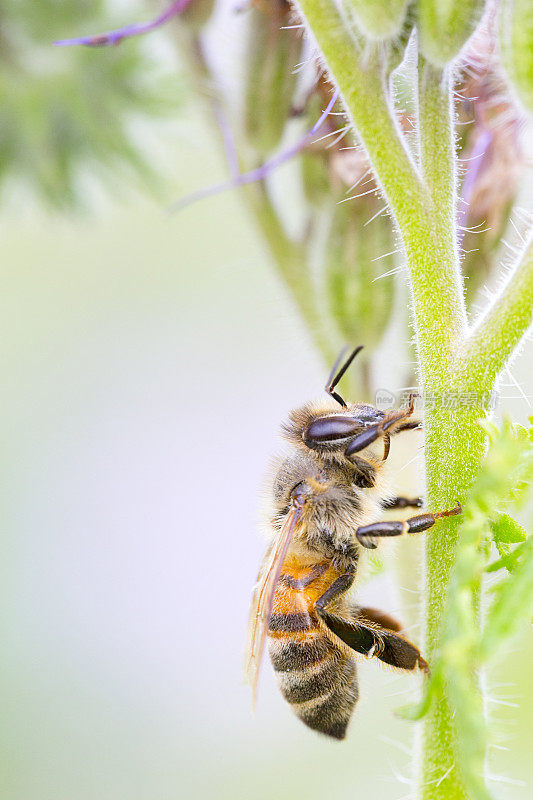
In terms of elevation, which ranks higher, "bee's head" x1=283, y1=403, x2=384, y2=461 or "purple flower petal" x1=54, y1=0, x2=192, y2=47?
"purple flower petal" x1=54, y1=0, x2=192, y2=47

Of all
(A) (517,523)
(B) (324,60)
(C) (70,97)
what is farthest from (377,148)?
(C) (70,97)

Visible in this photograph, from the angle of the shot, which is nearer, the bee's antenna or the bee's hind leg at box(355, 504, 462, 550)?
the bee's hind leg at box(355, 504, 462, 550)

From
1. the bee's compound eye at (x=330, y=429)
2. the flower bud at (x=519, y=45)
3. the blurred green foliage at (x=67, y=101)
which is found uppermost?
the blurred green foliage at (x=67, y=101)

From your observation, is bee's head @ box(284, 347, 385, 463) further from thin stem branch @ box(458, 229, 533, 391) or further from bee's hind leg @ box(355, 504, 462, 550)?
thin stem branch @ box(458, 229, 533, 391)

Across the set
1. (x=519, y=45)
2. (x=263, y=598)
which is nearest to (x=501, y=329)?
(x=519, y=45)

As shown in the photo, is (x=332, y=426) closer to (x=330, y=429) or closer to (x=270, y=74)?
(x=330, y=429)

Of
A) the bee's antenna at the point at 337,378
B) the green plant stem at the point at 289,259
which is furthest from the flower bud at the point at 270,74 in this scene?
the bee's antenna at the point at 337,378

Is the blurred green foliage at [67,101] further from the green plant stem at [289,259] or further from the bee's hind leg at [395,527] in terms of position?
the bee's hind leg at [395,527]

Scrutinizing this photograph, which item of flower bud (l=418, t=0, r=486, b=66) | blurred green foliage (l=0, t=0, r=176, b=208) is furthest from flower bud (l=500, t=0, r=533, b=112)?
blurred green foliage (l=0, t=0, r=176, b=208)
